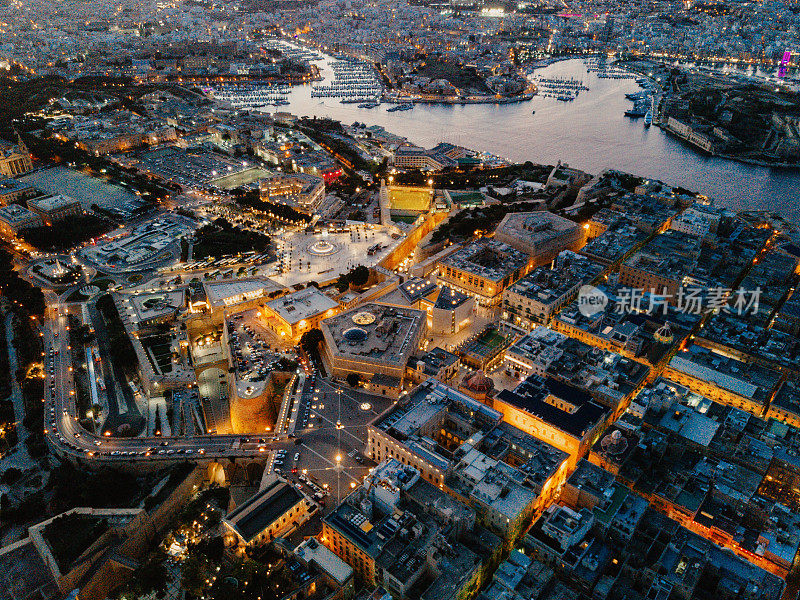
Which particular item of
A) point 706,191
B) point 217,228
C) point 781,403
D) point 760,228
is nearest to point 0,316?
point 217,228

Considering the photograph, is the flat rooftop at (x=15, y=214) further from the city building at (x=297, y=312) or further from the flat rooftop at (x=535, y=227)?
the flat rooftop at (x=535, y=227)

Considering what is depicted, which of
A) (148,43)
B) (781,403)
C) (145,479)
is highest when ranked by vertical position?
(148,43)

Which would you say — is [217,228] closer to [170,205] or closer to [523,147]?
[170,205]

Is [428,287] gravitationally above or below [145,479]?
above

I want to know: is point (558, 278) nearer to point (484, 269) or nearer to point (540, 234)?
point (484, 269)

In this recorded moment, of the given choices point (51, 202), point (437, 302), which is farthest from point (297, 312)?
point (51, 202)

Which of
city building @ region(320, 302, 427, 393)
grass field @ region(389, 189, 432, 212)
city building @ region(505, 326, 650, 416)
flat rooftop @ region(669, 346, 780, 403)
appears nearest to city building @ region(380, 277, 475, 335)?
city building @ region(320, 302, 427, 393)

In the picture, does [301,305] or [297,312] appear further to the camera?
[301,305]
